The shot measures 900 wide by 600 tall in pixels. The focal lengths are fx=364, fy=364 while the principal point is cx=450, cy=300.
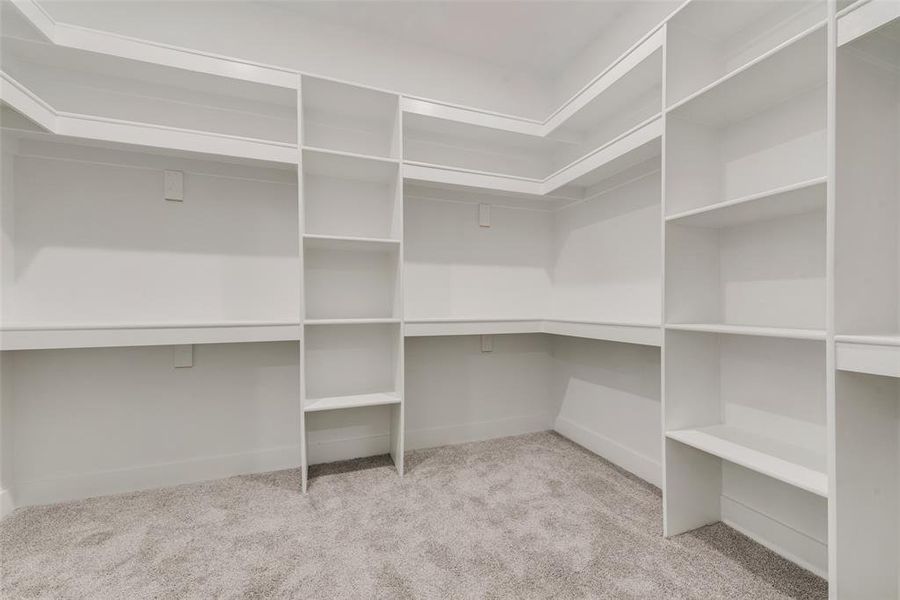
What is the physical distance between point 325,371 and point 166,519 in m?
0.98

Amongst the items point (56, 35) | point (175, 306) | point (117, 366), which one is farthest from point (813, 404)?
point (56, 35)

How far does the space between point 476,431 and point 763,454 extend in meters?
1.66

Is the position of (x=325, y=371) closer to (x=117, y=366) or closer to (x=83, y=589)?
(x=117, y=366)

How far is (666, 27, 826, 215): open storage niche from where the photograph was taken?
1.26 metres

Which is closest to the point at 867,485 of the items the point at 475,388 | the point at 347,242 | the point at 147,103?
the point at 475,388

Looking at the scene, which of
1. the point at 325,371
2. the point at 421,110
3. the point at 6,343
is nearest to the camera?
the point at 6,343

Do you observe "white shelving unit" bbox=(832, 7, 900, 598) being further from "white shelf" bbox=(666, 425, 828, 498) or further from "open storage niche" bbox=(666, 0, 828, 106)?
"open storage niche" bbox=(666, 0, 828, 106)

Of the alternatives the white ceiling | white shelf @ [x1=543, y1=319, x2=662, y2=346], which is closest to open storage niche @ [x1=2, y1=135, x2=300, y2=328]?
the white ceiling

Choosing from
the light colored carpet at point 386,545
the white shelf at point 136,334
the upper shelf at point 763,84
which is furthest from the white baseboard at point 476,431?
the upper shelf at point 763,84

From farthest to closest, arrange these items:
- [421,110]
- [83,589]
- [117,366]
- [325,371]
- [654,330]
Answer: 1. [325,371]
2. [421,110]
3. [117,366]
4. [654,330]
5. [83,589]

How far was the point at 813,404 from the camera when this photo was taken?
1.34m

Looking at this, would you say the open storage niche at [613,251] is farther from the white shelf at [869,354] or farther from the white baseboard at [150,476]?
the white baseboard at [150,476]

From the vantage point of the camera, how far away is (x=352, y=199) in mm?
2338

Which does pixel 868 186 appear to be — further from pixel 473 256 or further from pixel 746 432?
pixel 473 256
